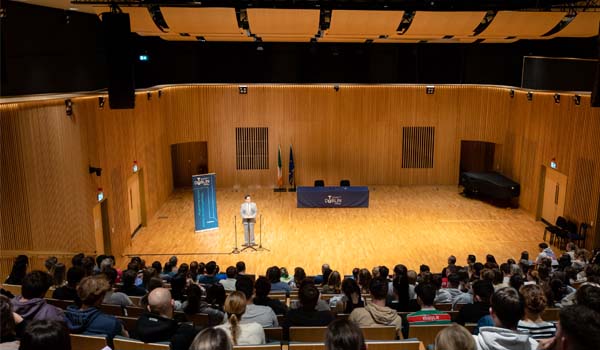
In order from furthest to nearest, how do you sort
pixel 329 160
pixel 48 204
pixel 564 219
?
1. pixel 329 160
2. pixel 564 219
3. pixel 48 204

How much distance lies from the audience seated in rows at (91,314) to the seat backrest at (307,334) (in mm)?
1631

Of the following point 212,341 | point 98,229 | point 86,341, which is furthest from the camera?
point 98,229

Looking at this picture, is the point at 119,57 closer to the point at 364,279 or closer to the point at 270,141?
the point at 364,279

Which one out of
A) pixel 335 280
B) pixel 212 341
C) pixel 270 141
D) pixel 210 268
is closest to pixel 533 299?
pixel 212 341

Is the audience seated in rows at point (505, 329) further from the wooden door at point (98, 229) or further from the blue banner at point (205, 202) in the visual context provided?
the blue banner at point (205, 202)

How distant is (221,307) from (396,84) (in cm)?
1590

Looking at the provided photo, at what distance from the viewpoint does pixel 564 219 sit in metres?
14.4

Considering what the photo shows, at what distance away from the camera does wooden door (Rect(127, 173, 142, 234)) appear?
1493cm

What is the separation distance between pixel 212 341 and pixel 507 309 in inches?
83.8

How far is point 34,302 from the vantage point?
4258mm

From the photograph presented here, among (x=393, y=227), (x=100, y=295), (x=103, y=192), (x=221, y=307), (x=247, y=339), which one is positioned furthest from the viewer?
(x=393, y=227)

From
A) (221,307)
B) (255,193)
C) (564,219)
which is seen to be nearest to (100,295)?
(221,307)

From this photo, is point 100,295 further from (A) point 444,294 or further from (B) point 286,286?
(A) point 444,294

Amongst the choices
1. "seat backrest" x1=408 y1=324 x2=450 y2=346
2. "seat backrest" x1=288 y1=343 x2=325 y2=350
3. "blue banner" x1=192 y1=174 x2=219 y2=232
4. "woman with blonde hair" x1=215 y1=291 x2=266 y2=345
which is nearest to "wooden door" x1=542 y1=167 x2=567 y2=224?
"blue banner" x1=192 y1=174 x2=219 y2=232
